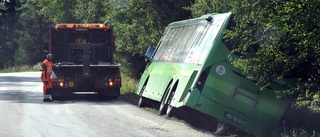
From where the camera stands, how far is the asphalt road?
13.2 metres

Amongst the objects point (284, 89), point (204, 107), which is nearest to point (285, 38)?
point (284, 89)

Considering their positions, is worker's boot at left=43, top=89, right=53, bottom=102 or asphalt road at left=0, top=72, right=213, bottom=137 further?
worker's boot at left=43, top=89, right=53, bottom=102

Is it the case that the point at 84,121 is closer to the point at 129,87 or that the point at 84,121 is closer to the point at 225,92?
the point at 225,92

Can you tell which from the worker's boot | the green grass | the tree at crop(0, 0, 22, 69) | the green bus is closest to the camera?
the green bus

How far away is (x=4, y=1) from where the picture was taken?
203ft

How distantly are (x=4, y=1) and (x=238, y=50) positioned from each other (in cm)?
5133

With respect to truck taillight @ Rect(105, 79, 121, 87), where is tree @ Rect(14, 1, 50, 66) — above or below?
above

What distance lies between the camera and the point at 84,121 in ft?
50.3

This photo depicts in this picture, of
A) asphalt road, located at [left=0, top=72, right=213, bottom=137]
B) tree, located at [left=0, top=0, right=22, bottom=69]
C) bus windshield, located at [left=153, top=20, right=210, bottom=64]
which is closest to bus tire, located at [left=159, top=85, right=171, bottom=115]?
asphalt road, located at [left=0, top=72, right=213, bottom=137]

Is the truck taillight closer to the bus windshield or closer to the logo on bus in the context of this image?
the bus windshield

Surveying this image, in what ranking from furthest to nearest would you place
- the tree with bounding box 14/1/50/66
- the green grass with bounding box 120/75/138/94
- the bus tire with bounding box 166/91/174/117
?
the tree with bounding box 14/1/50/66, the green grass with bounding box 120/75/138/94, the bus tire with bounding box 166/91/174/117

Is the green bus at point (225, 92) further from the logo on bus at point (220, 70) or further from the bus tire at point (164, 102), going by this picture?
the bus tire at point (164, 102)

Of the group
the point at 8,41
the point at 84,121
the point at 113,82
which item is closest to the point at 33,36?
the point at 8,41

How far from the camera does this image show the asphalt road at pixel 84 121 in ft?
43.2
